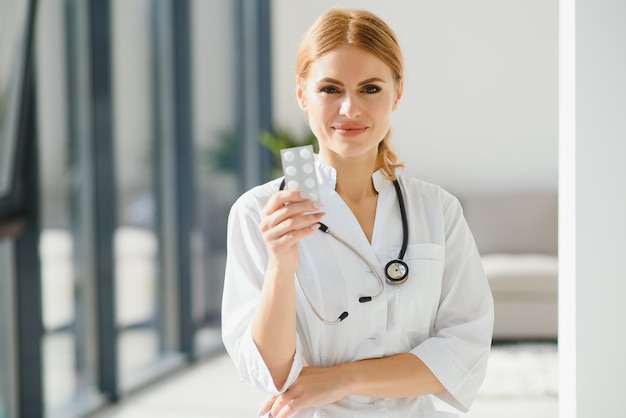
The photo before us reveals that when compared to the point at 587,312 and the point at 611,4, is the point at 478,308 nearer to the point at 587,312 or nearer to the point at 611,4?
the point at 587,312

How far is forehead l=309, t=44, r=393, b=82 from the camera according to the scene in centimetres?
133

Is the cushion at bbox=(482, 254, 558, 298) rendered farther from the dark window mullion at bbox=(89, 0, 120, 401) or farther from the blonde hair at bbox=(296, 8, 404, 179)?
the blonde hair at bbox=(296, 8, 404, 179)

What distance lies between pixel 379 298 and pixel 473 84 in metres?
5.29

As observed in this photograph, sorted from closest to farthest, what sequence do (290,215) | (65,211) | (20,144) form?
1. (290,215)
2. (20,144)
3. (65,211)

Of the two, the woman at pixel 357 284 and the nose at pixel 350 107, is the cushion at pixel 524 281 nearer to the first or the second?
the woman at pixel 357 284

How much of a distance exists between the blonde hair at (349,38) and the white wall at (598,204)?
1.11ft

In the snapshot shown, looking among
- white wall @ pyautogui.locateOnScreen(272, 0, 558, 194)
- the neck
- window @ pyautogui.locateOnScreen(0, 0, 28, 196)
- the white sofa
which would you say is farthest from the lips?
white wall @ pyautogui.locateOnScreen(272, 0, 558, 194)

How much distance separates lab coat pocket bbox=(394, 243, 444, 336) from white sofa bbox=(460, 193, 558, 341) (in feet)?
12.2

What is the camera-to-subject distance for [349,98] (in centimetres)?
133

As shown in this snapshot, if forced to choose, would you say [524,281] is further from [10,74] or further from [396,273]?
[396,273]

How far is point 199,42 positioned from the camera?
17.2 feet

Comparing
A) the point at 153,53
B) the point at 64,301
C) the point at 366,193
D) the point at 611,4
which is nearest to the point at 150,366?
the point at 64,301

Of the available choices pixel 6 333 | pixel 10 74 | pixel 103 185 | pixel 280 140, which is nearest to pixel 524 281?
pixel 280 140

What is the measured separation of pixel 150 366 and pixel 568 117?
146 inches
